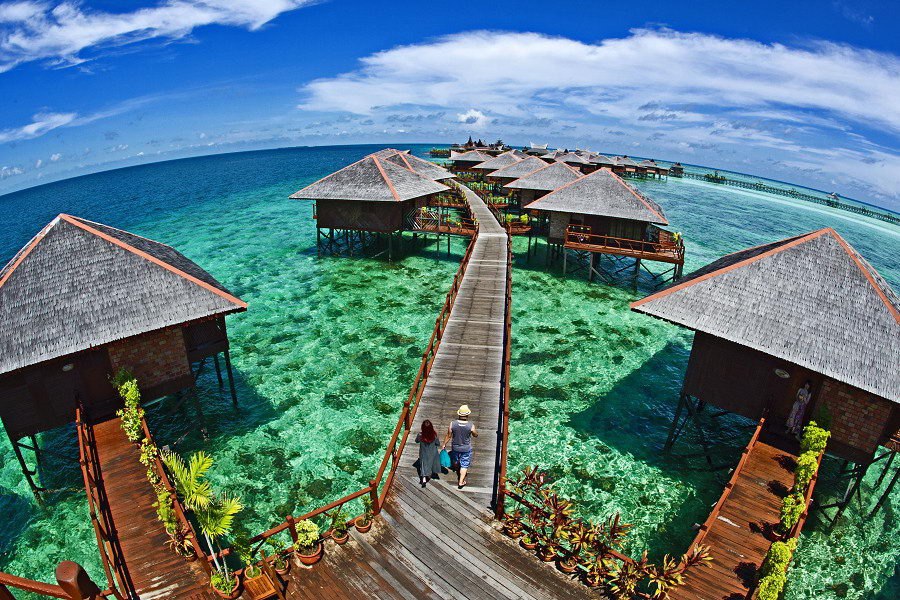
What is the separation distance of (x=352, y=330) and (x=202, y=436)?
9.13m

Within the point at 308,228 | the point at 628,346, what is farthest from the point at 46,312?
the point at 308,228

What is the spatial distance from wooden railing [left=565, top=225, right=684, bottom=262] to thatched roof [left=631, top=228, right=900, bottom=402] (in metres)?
12.0

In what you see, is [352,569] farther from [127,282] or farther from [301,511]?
[127,282]

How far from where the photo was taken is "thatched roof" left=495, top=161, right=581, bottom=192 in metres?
35.5

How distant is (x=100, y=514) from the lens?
9906 mm

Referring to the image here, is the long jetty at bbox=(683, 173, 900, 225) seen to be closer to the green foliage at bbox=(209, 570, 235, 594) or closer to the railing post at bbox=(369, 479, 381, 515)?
the railing post at bbox=(369, 479, 381, 515)

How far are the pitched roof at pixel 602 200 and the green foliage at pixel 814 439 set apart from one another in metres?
16.7

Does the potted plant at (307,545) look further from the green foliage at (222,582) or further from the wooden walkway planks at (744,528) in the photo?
the wooden walkway planks at (744,528)

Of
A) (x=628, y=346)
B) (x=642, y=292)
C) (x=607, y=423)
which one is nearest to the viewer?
(x=607, y=423)

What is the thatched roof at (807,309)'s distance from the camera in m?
11.8

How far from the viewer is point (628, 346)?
74.4ft

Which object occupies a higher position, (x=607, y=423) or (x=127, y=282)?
(x=127, y=282)

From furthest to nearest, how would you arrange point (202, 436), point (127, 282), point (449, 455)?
point (202, 436) → point (127, 282) → point (449, 455)

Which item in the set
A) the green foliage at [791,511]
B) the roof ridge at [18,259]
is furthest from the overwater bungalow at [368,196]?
the green foliage at [791,511]
